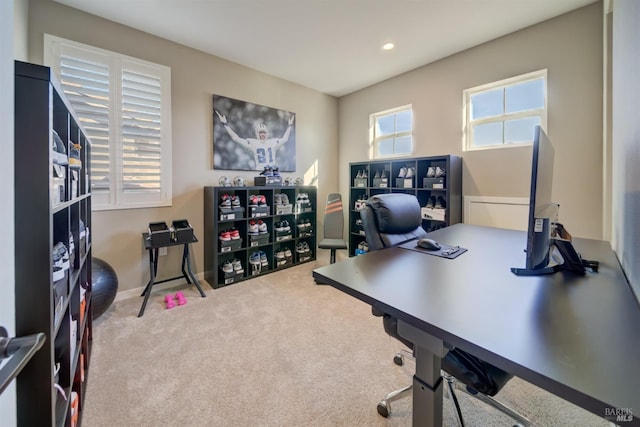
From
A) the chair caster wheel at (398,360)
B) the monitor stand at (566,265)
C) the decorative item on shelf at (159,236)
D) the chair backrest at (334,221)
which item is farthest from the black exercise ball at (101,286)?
the monitor stand at (566,265)

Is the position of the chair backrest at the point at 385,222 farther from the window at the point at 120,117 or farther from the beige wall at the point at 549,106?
the window at the point at 120,117

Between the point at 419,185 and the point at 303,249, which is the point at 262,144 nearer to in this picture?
the point at 303,249

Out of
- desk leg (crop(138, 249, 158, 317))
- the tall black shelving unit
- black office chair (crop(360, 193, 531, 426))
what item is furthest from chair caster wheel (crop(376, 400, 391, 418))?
desk leg (crop(138, 249, 158, 317))

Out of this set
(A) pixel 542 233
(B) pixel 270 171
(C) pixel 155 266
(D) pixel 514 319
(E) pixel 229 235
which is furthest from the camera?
(B) pixel 270 171

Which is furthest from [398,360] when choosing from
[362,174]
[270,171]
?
[362,174]

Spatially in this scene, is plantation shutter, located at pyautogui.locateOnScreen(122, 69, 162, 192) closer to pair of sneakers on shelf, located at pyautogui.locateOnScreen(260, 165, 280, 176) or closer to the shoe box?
the shoe box

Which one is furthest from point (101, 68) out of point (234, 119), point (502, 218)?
point (502, 218)

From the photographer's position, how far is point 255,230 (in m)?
3.46

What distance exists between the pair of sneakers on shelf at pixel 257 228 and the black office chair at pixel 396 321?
2.11 metres

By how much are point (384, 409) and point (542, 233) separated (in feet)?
3.74

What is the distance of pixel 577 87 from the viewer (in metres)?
2.47

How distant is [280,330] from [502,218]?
2.72 m

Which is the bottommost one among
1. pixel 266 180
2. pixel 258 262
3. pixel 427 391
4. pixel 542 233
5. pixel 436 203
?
pixel 258 262

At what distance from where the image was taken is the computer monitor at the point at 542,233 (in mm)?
863
